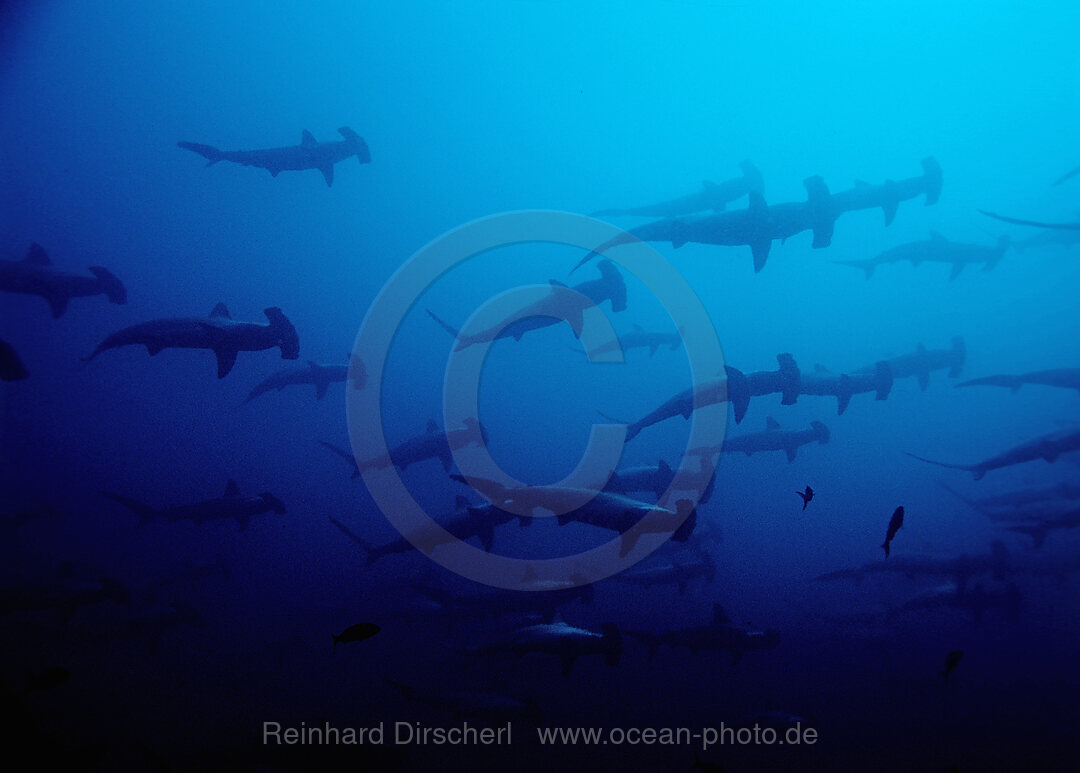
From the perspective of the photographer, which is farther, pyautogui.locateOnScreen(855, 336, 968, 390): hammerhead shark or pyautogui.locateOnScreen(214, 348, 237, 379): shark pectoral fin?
Answer: pyautogui.locateOnScreen(855, 336, 968, 390): hammerhead shark

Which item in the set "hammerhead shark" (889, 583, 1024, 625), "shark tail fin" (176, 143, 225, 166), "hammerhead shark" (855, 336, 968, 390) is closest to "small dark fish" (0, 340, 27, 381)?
"shark tail fin" (176, 143, 225, 166)

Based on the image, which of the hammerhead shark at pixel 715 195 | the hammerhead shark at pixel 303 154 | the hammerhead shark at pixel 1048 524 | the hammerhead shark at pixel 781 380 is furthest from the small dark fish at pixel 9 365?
the hammerhead shark at pixel 1048 524

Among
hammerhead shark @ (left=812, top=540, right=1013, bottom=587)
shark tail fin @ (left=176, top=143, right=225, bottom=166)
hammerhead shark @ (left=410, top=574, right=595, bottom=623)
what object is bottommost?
hammerhead shark @ (left=812, top=540, right=1013, bottom=587)

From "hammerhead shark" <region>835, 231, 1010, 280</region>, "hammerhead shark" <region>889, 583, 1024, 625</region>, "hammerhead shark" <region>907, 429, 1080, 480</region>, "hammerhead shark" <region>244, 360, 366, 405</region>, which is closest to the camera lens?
"hammerhead shark" <region>907, 429, 1080, 480</region>

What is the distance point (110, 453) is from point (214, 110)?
21.8 m

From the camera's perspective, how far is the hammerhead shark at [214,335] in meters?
5.71

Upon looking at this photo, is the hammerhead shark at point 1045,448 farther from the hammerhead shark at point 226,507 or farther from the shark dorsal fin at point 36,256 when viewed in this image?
the shark dorsal fin at point 36,256

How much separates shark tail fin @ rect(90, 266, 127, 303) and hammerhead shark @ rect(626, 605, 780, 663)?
772 centimetres

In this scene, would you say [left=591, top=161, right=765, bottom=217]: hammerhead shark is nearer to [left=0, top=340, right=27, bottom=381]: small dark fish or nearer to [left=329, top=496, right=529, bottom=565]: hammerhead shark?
[left=329, top=496, right=529, bottom=565]: hammerhead shark

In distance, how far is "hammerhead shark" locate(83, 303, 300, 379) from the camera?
18.7ft

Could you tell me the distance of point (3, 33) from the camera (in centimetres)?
786

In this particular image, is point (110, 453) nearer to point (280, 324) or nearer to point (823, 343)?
point (280, 324)

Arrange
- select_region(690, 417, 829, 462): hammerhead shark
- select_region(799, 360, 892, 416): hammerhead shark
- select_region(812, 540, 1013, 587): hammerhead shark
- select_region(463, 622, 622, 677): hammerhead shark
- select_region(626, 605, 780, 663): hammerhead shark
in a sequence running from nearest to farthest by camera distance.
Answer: select_region(463, 622, 622, 677): hammerhead shark → select_region(626, 605, 780, 663): hammerhead shark → select_region(799, 360, 892, 416): hammerhead shark → select_region(690, 417, 829, 462): hammerhead shark → select_region(812, 540, 1013, 587): hammerhead shark

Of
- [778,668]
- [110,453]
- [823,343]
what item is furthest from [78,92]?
[823,343]
